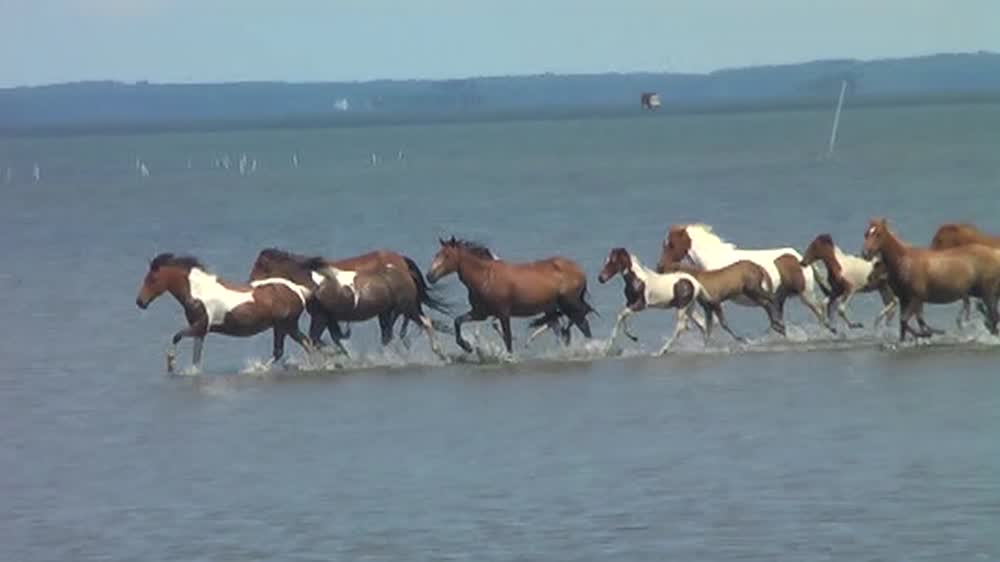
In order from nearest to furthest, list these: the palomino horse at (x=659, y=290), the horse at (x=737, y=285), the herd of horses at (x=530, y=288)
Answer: the palomino horse at (x=659, y=290) < the herd of horses at (x=530, y=288) < the horse at (x=737, y=285)

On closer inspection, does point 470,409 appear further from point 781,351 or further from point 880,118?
point 880,118

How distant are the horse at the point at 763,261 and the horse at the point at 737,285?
0.27 ft

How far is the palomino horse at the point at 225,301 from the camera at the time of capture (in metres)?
22.8

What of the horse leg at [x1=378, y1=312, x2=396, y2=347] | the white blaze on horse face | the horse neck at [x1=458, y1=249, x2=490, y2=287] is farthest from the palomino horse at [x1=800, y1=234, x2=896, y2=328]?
the white blaze on horse face

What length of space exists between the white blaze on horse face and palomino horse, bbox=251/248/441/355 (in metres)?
0.56

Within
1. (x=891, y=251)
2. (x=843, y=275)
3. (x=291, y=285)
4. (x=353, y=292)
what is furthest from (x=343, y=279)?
(x=891, y=251)

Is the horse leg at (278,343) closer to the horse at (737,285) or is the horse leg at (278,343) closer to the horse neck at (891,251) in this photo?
the horse at (737,285)

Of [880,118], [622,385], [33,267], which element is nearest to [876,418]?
[622,385]

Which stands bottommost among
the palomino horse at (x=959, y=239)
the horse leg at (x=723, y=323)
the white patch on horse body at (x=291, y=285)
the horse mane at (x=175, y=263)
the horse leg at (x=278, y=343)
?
the horse leg at (x=278, y=343)

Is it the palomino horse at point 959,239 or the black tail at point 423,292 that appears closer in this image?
the palomino horse at point 959,239

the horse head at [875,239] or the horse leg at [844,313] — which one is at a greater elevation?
the horse head at [875,239]

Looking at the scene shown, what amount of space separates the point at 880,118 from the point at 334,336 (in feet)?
440

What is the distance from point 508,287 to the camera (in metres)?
23.0

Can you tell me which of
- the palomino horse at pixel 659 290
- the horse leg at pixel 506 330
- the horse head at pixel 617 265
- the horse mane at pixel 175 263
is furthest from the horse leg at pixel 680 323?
the horse mane at pixel 175 263
